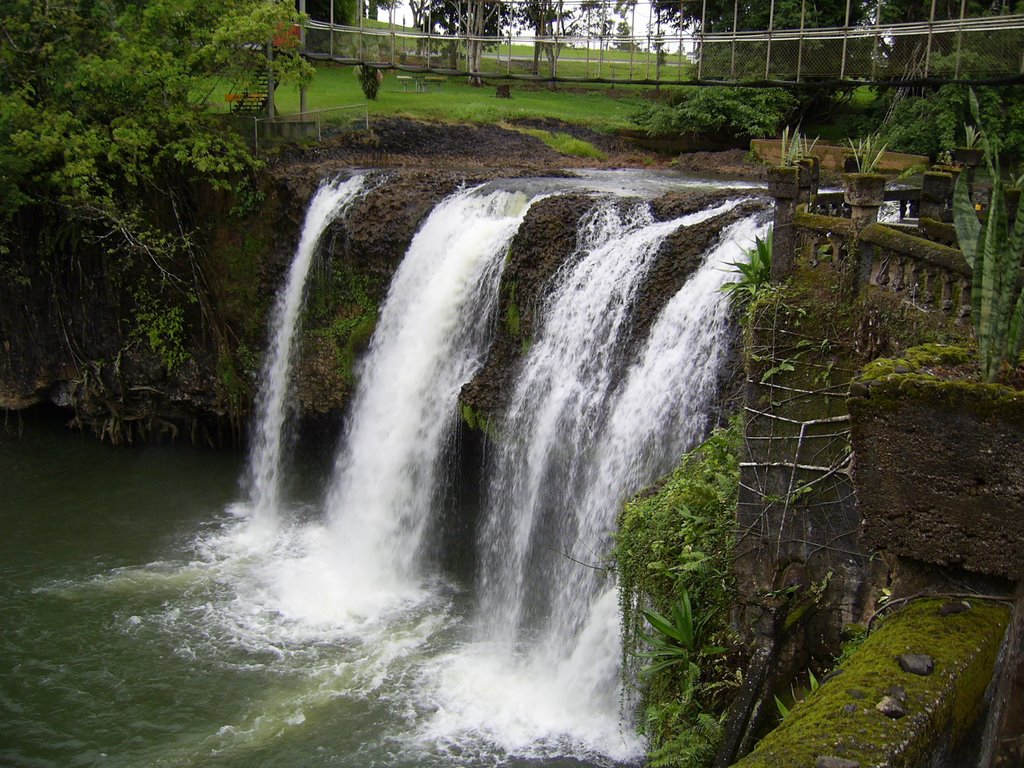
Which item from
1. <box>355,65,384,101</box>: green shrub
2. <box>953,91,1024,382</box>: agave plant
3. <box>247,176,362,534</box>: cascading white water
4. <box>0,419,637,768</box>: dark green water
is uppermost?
<box>355,65,384,101</box>: green shrub

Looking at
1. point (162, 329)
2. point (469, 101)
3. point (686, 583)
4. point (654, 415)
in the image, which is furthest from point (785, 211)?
point (469, 101)

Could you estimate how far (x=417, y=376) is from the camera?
48.5ft

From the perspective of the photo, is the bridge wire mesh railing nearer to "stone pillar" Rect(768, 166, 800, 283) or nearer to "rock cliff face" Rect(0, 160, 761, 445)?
"rock cliff face" Rect(0, 160, 761, 445)

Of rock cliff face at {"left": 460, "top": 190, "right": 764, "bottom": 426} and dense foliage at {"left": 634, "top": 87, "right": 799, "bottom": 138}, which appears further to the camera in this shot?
dense foliage at {"left": 634, "top": 87, "right": 799, "bottom": 138}

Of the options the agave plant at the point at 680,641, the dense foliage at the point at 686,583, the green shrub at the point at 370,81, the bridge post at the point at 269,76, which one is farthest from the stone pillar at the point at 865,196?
the green shrub at the point at 370,81

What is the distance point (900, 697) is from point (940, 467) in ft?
2.96

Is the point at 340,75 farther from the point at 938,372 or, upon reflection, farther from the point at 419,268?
the point at 938,372

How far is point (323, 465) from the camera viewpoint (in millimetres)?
16984

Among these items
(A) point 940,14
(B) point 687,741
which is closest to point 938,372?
(B) point 687,741

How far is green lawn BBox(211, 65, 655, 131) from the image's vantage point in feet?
81.3

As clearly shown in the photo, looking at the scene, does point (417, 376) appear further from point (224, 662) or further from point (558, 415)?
point (224, 662)

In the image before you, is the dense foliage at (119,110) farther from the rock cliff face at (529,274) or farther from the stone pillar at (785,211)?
the stone pillar at (785,211)

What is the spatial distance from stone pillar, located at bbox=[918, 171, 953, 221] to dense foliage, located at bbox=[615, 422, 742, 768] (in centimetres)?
289

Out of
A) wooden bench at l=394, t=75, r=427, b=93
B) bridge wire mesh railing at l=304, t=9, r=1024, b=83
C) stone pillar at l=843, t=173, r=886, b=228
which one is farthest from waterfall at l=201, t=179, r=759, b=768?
wooden bench at l=394, t=75, r=427, b=93
